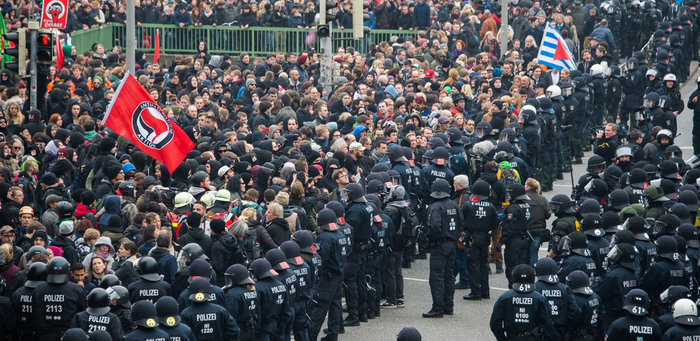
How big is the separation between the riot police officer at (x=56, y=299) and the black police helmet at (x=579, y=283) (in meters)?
5.47

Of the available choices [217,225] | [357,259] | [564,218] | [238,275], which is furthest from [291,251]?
[564,218]

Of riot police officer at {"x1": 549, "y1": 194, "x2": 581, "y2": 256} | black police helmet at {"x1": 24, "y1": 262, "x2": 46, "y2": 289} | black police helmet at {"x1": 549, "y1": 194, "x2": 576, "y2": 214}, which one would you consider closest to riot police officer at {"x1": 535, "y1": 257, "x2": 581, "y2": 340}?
riot police officer at {"x1": 549, "y1": 194, "x2": 581, "y2": 256}

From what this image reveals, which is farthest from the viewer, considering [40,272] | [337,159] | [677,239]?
[337,159]

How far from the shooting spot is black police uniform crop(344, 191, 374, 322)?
599 inches

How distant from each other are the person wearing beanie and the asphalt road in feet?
6.95

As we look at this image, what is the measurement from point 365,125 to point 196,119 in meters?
3.42

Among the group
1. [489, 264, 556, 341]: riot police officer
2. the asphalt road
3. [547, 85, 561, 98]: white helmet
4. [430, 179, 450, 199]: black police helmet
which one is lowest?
the asphalt road

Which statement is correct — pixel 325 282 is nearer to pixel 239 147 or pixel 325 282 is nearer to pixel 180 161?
pixel 180 161

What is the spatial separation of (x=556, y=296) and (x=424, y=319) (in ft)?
11.5

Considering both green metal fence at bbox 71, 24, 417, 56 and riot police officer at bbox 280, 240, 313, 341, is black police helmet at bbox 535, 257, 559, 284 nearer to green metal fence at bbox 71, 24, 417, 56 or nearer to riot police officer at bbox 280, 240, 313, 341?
riot police officer at bbox 280, 240, 313, 341

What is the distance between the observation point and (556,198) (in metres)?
15.8

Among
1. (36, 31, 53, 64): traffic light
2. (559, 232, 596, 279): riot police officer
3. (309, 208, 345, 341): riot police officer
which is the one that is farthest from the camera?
(36, 31, 53, 64): traffic light

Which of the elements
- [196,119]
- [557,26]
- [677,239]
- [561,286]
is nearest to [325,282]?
[561,286]

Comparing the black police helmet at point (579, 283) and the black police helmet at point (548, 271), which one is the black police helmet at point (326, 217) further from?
the black police helmet at point (579, 283)
